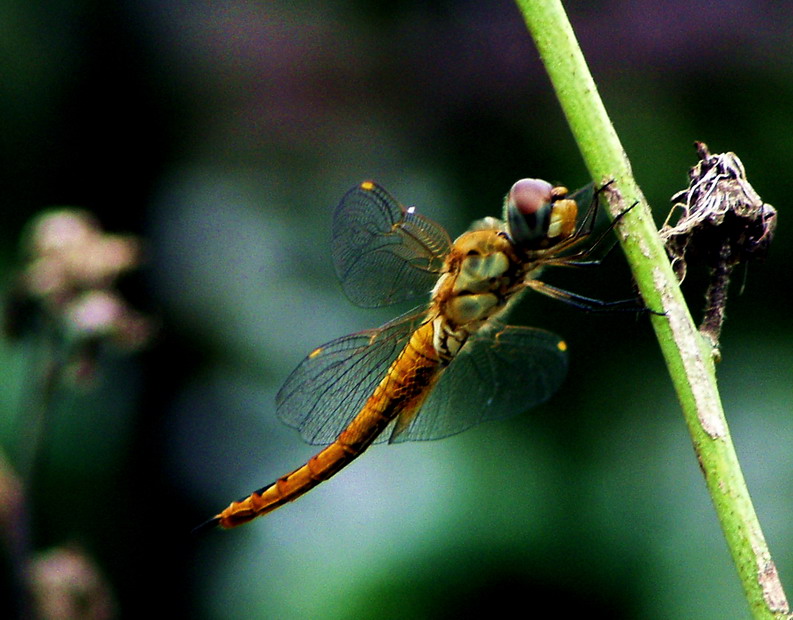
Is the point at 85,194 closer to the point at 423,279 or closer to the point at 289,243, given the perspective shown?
the point at 289,243

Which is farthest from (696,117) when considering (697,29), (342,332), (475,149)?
(342,332)

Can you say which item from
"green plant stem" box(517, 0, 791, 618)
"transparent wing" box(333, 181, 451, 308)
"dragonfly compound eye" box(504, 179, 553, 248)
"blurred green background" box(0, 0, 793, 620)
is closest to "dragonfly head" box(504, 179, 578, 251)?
"dragonfly compound eye" box(504, 179, 553, 248)

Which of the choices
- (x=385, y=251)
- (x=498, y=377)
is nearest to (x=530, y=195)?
(x=385, y=251)

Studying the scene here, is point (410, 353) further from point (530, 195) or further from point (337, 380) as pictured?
point (530, 195)

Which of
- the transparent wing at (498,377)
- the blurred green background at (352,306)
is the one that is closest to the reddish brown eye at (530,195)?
the transparent wing at (498,377)

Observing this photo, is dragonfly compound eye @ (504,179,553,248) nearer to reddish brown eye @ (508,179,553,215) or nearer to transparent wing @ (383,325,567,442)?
reddish brown eye @ (508,179,553,215)

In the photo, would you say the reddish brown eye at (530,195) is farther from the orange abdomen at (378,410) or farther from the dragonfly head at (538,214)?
the orange abdomen at (378,410)

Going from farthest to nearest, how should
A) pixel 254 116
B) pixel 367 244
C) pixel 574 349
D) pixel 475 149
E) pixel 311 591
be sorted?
1. pixel 254 116
2. pixel 475 149
3. pixel 574 349
4. pixel 311 591
5. pixel 367 244
